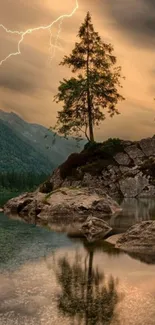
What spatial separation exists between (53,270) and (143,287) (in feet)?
10.3

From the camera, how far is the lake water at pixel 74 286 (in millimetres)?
8328

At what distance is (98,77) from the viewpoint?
60281 millimetres

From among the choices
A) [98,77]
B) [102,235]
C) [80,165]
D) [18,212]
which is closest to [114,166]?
[80,165]

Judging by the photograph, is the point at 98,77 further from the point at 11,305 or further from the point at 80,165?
the point at 11,305

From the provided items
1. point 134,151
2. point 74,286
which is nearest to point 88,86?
point 134,151

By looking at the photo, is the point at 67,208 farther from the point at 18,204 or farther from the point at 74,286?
the point at 74,286

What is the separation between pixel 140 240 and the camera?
16.6 metres

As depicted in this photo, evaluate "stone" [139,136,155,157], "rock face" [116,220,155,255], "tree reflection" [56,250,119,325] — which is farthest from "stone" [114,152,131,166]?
"tree reflection" [56,250,119,325]

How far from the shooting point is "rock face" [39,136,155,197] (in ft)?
172

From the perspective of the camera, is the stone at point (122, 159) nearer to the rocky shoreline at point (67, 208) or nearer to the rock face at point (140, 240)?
the rocky shoreline at point (67, 208)

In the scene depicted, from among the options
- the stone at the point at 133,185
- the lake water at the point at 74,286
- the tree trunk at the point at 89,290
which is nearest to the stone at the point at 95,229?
the lake water at the point at 74,286

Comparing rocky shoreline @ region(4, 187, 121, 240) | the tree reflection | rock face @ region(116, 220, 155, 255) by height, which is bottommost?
the tree reflection

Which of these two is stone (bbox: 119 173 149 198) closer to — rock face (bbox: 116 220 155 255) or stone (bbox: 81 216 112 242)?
stone (bbox: 81 216 112 242)

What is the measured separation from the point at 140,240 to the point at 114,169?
37319 millimetres
